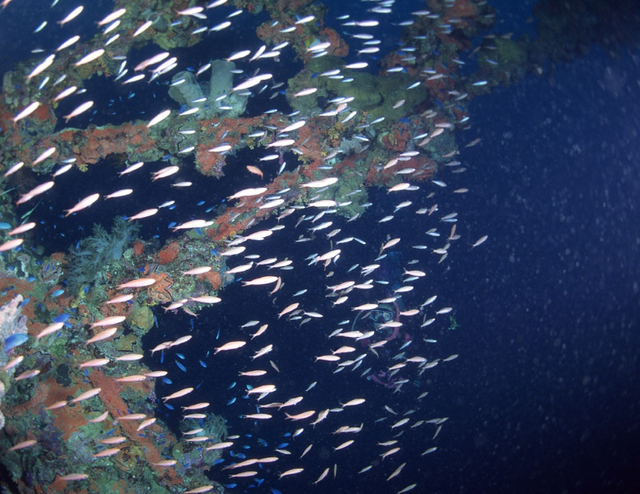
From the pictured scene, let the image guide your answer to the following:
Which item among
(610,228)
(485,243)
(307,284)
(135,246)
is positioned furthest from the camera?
(610,228)

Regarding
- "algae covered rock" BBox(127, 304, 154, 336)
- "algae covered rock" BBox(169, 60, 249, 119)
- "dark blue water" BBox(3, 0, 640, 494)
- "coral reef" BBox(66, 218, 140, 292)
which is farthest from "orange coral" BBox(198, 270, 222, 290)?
"algae covered rock" BBox(169, 60, 249, 119)

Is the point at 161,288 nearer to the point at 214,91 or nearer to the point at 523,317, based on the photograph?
the point at 214,91

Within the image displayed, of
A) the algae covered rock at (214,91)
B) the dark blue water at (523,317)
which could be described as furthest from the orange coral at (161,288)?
the algae covered rock at (214,91)

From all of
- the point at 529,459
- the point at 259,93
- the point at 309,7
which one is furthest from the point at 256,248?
the point at 529,459

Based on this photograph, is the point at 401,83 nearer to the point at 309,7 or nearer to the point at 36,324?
the point at 309,7

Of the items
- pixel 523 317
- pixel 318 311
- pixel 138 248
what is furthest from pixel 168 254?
pixel 523 317

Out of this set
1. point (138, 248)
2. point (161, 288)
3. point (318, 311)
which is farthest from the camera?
point (318, 311)

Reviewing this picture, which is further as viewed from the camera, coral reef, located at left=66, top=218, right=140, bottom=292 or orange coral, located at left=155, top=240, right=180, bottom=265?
orange coral, located at left=155, top=240, right=180, bottom=265

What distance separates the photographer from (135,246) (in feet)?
22.9

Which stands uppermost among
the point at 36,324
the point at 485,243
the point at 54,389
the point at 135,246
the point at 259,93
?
the point at 259,93

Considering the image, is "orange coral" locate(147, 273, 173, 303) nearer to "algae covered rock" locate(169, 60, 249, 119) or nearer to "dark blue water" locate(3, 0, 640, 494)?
"dark blue water" locate(3, 0, 640, 494)

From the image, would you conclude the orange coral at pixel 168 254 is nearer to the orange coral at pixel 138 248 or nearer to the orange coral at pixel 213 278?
the orange coral at pixel 138 248

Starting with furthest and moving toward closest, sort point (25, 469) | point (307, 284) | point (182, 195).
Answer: point (307, 284) < point (182, 195) < point (25, 469)

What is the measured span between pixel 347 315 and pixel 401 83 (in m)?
6.37
